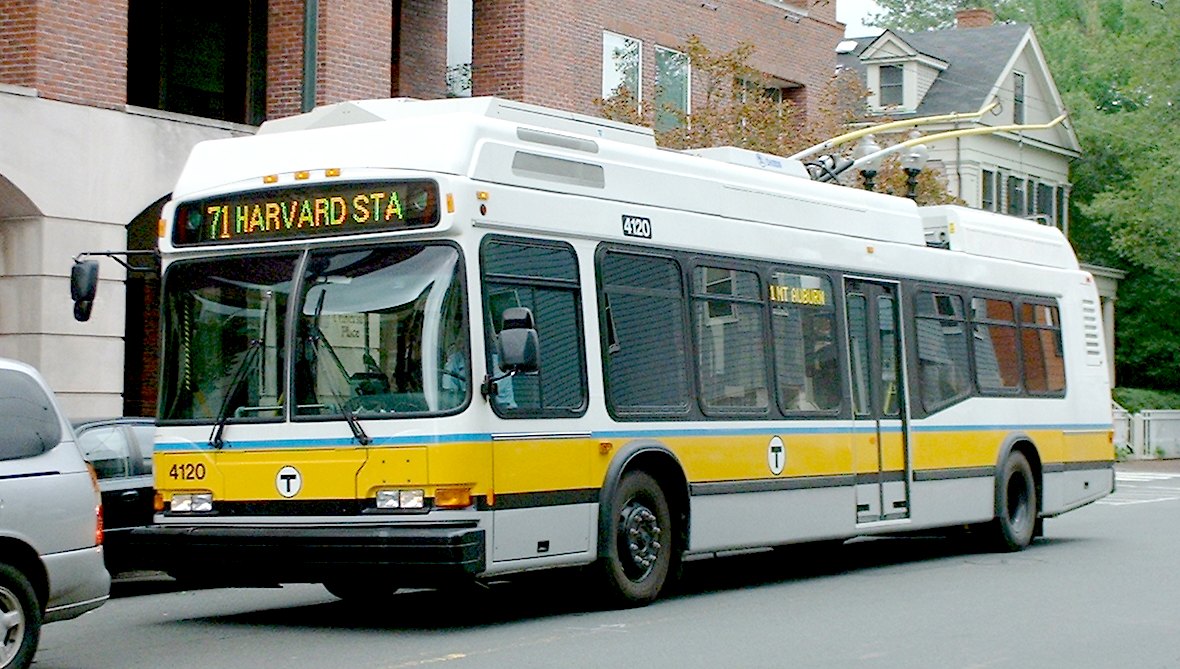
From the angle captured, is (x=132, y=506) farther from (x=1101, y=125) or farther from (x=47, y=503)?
(x=1101, y=125)

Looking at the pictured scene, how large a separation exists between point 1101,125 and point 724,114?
2846 cm

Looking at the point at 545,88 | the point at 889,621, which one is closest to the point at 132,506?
the point at 889,621

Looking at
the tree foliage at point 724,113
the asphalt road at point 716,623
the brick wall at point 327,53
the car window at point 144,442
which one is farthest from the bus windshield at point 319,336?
the tree foliage at point 724,113

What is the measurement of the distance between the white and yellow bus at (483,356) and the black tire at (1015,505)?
303 cm

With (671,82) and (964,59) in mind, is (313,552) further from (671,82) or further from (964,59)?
(964,59)

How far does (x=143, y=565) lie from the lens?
11.9 m

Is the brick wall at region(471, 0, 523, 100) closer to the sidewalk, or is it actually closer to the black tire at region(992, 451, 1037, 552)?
the black tire at region(992, 451, 1037, 552)

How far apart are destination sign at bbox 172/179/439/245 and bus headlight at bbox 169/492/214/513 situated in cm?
164

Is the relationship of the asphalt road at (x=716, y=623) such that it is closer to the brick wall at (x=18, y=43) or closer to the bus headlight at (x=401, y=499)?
the bus headlight at (x=401, y=499)

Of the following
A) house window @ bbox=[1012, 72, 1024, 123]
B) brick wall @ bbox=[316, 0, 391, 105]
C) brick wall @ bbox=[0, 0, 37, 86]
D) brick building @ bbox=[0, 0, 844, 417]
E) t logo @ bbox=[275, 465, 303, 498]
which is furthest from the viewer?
house window @ bbox=[1012, 72, 1024, 123]

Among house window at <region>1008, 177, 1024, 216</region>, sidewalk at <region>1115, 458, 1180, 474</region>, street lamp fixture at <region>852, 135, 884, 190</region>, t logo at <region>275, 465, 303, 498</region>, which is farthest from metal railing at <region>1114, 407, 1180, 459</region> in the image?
t logo at <region>275, 465, 303, 498</region>

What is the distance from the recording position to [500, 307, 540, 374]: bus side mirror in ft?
36.2

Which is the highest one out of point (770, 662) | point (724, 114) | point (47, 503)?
point (724, 114)

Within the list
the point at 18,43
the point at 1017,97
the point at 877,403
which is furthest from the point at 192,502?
the point at 1017,97
